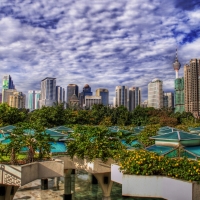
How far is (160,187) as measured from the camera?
682cm

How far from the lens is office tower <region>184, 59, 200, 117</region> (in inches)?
3615

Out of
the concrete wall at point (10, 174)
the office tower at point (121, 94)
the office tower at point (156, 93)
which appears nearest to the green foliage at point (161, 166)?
the concrete wall at point (10, 174)

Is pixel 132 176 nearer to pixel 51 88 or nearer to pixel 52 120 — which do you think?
pixel 52 120

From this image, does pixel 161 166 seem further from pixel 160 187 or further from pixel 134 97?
pixel 134 97

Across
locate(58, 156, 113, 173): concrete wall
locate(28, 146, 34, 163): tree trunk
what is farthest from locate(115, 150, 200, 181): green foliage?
locate(28, 146, 34, 163): tree trunk

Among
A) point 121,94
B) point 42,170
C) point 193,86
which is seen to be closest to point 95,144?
point 42,170

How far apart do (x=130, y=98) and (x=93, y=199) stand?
15051 cm

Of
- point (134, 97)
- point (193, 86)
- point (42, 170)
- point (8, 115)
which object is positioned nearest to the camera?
point (42, 170)

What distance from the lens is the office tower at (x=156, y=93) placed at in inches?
5276

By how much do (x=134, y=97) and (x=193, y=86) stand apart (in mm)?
76668

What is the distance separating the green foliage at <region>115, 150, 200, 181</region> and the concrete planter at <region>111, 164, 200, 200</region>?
7.1 inches

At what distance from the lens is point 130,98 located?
166m

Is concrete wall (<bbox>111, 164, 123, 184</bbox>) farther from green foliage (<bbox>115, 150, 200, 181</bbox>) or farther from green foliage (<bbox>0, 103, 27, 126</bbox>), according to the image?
green foliage (<bbox>0, 103, 27, 126</bbox>)

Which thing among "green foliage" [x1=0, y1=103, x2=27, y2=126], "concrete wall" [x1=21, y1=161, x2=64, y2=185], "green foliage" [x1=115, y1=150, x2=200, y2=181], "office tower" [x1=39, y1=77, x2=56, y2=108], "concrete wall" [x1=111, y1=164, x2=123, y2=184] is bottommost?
"concrete wall" [x1=21, y1=161, x2=64, y2=185]
